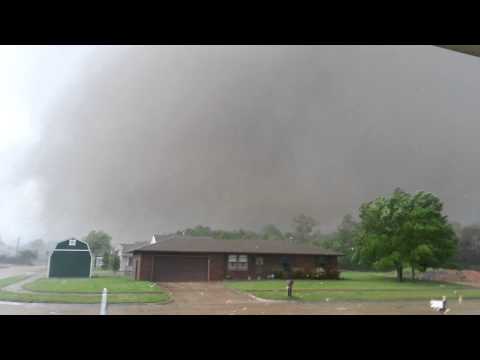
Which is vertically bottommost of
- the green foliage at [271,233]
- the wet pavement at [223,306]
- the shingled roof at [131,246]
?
the wet pavement at [223,306]

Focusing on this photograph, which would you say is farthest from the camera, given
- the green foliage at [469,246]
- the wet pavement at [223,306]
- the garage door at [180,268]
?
the green foliage at [469,246]

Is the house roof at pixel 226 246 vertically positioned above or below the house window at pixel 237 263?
above

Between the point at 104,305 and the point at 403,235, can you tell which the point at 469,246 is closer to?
the point at 403,235

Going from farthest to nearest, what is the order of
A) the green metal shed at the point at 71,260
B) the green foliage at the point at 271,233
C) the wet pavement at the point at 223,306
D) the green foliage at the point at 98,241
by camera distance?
the green foliage at the point at 271,233, the green foliage at the point at 98,241, the green metal shed at the point at 71,260, the wet pavement at the point at 223,306

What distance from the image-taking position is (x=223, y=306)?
595cm

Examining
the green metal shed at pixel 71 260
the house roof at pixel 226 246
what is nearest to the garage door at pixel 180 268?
the house roof at pixel 226 246

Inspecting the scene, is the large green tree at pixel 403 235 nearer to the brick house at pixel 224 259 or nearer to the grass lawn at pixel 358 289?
the grass lawn at pixel 358 289

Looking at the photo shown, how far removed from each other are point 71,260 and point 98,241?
1067 mm

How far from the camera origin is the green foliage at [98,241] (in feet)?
24.5

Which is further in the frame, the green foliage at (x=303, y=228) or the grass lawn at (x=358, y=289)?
the green foliage at (x=303, y=228)

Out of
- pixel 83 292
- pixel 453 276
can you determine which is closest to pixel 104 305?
pixel 83 292
